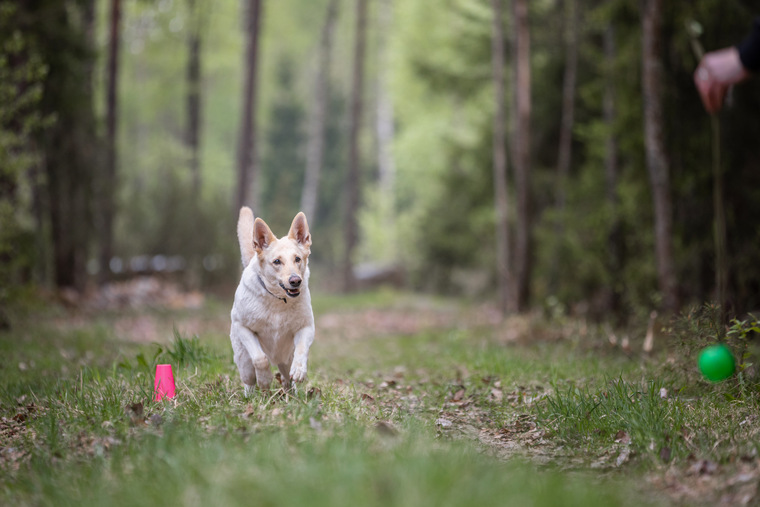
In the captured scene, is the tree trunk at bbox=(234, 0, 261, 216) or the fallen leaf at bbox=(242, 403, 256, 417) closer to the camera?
Answer: the fallen leaf at bbox=(242, 403, 256, 417)

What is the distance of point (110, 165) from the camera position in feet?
63.8

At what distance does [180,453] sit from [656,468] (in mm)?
2916

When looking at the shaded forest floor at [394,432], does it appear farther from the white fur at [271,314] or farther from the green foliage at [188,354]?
the white fur at [271,314]

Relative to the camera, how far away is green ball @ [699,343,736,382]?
567cm

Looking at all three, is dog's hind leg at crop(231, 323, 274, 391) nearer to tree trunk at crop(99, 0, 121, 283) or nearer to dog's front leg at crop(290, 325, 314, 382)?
dog's front leg at crop(290, 325, 314, 382)

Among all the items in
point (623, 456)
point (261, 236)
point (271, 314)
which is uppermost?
point (261, 236)

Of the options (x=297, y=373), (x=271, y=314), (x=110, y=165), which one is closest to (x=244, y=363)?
(x=271, y=314)

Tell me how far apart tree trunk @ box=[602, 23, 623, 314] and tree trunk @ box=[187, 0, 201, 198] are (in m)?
19.0

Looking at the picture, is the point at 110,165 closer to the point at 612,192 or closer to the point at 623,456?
the point at 612,192

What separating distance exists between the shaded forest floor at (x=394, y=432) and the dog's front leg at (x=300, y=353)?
153 millimetres

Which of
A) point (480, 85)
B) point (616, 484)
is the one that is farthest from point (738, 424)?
point (480, 85)

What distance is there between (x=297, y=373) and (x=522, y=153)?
11678 millimetres

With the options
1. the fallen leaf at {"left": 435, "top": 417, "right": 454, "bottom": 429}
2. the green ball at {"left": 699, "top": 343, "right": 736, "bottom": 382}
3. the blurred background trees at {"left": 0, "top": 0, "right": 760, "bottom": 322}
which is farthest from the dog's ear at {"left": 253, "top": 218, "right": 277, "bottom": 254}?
the blurred background trees at {"left": 0, "top": 0, "right": 760, "bottom": 322}

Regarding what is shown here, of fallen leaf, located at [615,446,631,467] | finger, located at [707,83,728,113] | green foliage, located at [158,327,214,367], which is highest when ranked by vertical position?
finger, located at [707,83,728,113]
